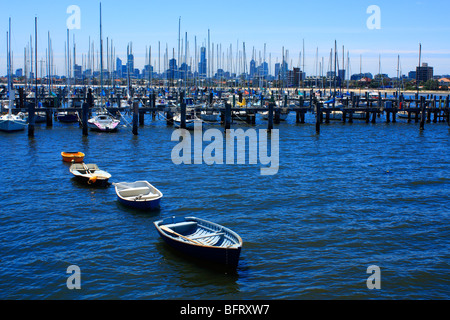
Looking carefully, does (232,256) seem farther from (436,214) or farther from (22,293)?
(436,214)

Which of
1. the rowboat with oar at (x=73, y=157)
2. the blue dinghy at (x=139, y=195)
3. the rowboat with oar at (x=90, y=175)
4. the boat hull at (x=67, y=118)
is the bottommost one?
the blue dinghy at (x=139, y=195)

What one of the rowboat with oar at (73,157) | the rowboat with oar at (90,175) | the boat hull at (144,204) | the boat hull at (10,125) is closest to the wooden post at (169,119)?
the boat hull at (10,125)

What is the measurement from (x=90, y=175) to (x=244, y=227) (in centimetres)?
1179

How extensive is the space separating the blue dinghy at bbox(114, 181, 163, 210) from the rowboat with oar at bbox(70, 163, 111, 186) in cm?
243

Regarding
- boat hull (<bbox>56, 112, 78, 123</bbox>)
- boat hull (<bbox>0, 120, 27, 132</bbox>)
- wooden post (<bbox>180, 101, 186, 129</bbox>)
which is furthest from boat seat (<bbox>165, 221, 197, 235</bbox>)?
boat hull (<bbox>56, 112, 78, 123</bbox>)

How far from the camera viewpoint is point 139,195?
25.1m

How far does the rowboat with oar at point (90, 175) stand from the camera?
28.8 m

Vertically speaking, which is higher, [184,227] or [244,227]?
[184,227]

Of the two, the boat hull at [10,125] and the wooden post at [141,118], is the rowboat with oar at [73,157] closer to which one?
the boat hull at [10,125]

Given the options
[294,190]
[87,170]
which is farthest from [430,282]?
[87,170]

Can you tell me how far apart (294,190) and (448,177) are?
12.4 m

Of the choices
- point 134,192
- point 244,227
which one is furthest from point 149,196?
point 244,227

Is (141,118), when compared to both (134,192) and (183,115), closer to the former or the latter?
(183,115)
